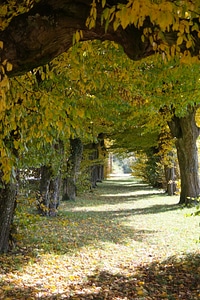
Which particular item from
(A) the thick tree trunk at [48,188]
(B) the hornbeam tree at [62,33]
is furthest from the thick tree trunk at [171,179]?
(B) the hornbeam tree at [62,33]

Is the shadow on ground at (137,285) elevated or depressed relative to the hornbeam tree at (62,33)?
depressed

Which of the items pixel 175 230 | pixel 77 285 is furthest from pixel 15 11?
pixel 175 230

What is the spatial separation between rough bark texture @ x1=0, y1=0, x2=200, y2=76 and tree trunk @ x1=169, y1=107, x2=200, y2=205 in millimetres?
13238

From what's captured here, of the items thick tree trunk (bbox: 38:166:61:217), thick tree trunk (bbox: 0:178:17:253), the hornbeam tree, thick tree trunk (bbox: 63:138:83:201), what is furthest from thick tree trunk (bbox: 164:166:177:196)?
the hornbeam tree

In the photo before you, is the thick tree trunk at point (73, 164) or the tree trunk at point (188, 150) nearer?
the tree trunk at point (188, 150)

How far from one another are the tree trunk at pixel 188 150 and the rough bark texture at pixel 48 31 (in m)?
13.2

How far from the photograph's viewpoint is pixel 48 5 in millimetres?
3314

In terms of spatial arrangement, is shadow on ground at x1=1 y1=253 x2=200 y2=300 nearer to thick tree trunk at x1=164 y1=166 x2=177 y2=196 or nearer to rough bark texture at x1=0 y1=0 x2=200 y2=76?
rough bark texture at x1=0 y1=0 x2=200 y2=76

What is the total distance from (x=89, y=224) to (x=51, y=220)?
124 centimetres

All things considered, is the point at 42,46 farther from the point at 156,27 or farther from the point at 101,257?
the point at 101,257

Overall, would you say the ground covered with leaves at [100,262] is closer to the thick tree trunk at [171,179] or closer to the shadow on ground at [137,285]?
the shadow on ground at [137,285]

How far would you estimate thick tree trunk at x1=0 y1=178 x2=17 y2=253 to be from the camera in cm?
688

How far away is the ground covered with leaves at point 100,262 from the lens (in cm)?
543

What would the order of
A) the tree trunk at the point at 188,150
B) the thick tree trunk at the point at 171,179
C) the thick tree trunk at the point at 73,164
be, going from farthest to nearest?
1. the thick tree trunk at the point at 171,179
2. the thick tree trunk at the point at 73,164
3. the tree trunk at the point at 188,150
